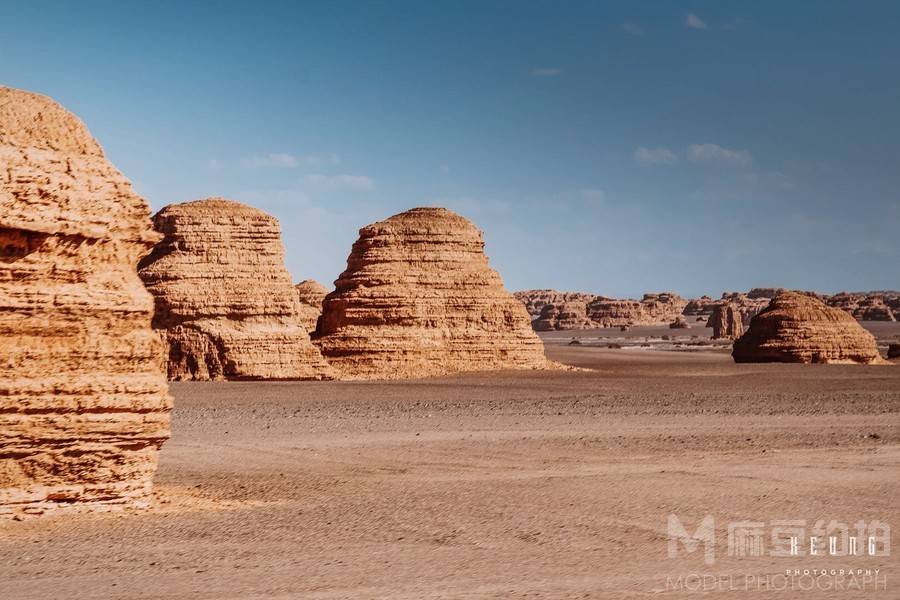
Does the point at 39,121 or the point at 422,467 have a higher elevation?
the point at 39,121

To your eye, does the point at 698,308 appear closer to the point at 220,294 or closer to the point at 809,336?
the point at 809,336

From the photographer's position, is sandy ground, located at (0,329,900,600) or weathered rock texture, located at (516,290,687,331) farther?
weathered rock texture, located at (516,290,687,331)

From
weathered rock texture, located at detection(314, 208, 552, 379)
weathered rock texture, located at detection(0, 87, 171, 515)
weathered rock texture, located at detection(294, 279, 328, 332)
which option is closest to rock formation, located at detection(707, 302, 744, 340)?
weathered rock texture, located at detection(294, 279, 328, 332)

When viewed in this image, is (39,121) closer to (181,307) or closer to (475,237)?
(181,307)

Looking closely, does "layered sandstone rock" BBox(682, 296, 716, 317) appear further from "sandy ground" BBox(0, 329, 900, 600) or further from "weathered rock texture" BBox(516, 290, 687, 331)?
"sandy ground" BBox(0, 329, 900, 600)

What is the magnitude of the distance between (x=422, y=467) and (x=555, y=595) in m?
7.44

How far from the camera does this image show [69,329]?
11.1 meters

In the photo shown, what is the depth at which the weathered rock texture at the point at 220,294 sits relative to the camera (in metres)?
32.7

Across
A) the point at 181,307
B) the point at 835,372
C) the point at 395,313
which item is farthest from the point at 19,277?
the point at 835,372

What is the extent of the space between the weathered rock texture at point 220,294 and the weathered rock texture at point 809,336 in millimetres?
23741

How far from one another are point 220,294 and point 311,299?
22063 millimetres

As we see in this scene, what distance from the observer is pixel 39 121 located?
11516 mm

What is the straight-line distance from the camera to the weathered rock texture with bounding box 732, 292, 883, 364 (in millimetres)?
47903

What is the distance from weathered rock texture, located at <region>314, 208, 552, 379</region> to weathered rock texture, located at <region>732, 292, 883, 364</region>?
13.4 m
